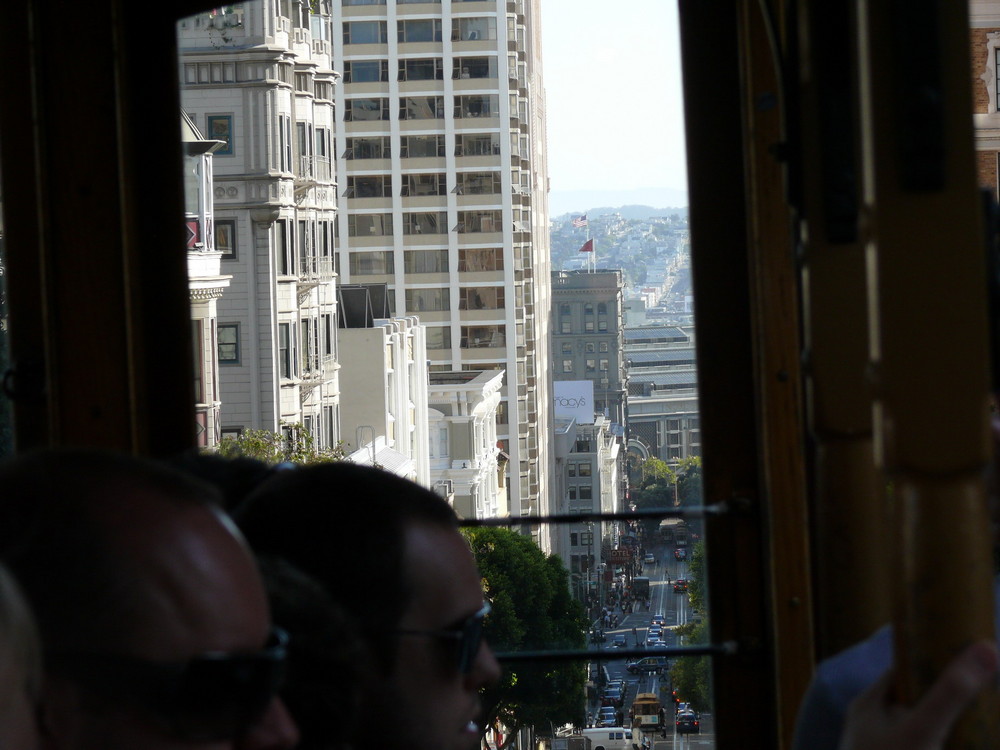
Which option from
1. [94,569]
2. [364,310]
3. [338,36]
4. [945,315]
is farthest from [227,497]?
[338,36]

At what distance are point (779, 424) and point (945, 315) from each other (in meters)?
0.97

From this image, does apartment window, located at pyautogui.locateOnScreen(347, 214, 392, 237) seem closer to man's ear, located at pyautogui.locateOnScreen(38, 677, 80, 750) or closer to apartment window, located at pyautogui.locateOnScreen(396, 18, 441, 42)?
apartment window, located at pyautogui.locateOnScreen(396, 18, 441, 42)

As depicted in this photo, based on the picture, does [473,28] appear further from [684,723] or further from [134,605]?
[134,605]

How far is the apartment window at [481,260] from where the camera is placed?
3253cm

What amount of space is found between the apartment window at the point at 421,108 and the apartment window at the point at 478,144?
787mm

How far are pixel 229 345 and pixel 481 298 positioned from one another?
16.8 meters

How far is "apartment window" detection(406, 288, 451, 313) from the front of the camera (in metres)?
31.0

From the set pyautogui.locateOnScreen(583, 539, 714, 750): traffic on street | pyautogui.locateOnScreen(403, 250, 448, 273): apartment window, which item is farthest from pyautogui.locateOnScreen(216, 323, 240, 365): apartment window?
pyautogui.locateOnScreen(403, 250, 448, 273): apartment window

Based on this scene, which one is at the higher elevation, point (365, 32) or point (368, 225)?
point (365, 32)

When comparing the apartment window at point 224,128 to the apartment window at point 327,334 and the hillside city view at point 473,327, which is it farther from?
the apartment window at point 327,334

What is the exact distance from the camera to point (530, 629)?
5.44 metres

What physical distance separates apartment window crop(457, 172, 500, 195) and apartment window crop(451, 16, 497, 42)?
10.2 feet

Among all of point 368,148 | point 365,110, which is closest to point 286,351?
point 365,110

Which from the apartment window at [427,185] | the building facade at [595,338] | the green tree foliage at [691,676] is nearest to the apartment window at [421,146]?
the apartment window at [427,185]
